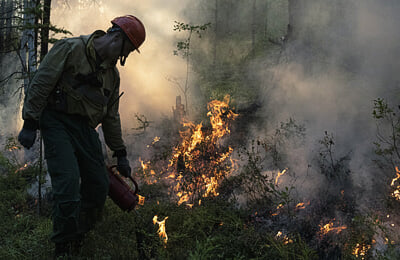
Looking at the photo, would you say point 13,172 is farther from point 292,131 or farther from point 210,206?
point 292,131

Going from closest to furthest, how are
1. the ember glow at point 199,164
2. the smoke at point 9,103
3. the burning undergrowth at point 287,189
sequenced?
the burning undergrowth at point 287,189 < the ember glow at point 199,164 < the smoke at point 9,103

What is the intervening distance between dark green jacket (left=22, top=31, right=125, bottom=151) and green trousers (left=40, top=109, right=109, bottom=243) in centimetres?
11

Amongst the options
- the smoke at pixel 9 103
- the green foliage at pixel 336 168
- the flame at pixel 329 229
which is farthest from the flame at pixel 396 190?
the smoke at pixel 9 103

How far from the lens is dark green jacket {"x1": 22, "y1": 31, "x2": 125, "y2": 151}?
2.48 meters

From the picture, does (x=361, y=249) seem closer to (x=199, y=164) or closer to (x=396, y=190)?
(x=396, y=190)

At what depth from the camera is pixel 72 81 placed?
2.58 meters

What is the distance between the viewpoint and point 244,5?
15.3 metres

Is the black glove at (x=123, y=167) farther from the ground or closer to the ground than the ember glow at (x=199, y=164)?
closer to the ground

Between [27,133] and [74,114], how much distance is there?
418 millimetres

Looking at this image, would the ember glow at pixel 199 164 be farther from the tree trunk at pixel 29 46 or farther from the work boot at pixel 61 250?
the tree trunk at pixel 29 46

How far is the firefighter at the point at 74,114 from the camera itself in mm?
2457

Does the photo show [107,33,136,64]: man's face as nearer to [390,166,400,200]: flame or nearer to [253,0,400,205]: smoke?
[253,0,400,205]: smoke

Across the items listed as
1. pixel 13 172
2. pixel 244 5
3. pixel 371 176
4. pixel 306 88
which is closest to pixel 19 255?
pixel 13 172

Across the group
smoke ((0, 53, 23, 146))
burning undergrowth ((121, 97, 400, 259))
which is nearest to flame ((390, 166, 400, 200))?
burning undergrowth ((121, 97, 400, 259))
